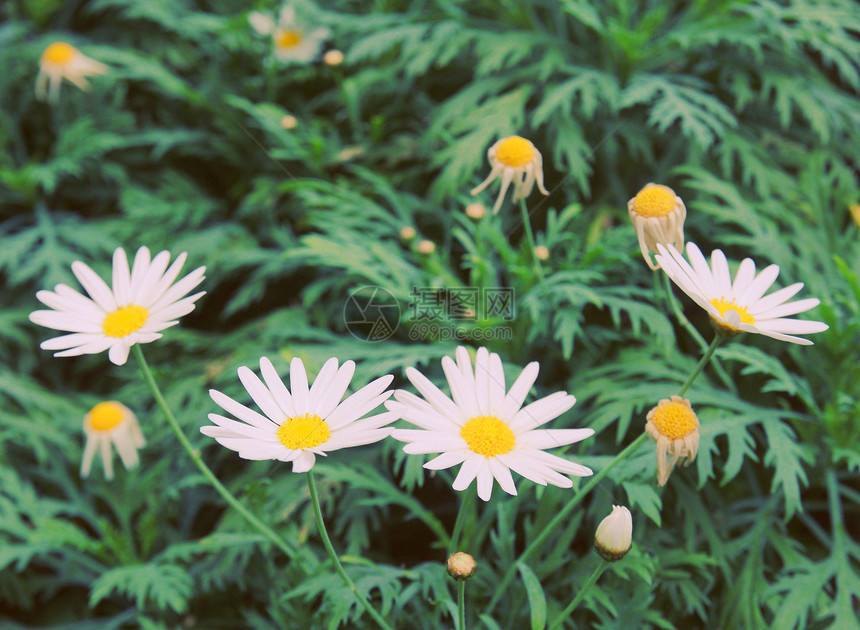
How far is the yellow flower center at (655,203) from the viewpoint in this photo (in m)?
0.99

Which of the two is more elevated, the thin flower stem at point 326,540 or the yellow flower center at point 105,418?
the thin flower stem at point 326,540

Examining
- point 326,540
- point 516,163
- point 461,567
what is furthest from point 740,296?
point 326,540

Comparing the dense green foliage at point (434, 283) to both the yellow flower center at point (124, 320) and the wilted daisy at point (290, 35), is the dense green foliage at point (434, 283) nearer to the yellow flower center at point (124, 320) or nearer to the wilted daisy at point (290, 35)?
the wilted daisy at point (290, 35)

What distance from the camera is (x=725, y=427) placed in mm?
1231

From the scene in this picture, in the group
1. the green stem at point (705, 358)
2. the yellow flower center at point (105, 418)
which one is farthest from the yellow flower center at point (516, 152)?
the yellow flower center at point (105, 418)

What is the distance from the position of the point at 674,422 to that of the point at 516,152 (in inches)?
19.3

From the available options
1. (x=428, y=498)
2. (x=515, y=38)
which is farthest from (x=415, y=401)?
(x=515, y=38)

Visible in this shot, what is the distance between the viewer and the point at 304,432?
0.84m

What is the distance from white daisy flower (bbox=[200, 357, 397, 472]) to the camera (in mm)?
785

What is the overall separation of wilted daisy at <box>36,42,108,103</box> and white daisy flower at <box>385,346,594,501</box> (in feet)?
5.97

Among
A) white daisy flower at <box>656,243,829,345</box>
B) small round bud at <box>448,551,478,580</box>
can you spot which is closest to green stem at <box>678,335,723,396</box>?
white daisy flower at <box>656,243,829,345</box>

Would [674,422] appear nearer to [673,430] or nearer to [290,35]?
[673,430]

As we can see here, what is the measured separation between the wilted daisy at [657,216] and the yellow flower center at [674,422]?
0.23 metres

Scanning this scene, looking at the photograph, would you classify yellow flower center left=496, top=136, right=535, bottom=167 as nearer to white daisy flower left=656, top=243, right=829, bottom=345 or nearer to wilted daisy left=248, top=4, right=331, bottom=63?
white daisy flower left=656, top=243, right=829, bottom=345
